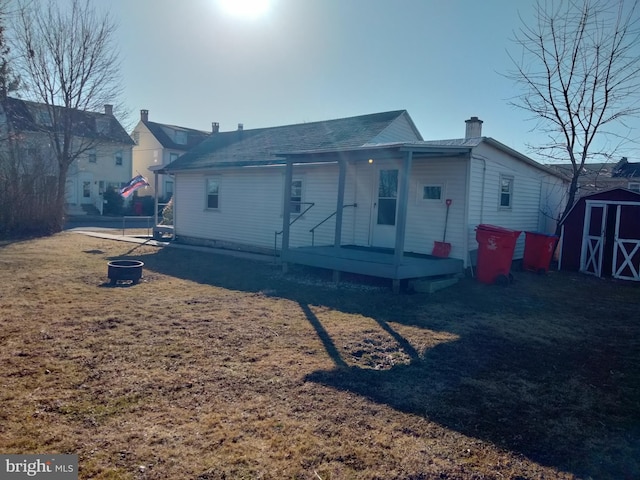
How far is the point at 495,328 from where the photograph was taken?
6387 mm

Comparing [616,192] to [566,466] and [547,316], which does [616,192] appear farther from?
[566,466]

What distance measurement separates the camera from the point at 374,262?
8656 millimetres

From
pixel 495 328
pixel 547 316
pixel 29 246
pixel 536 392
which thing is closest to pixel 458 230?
pixel 547 316

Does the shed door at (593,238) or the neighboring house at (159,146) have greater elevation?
the neighboring house at (159,146)

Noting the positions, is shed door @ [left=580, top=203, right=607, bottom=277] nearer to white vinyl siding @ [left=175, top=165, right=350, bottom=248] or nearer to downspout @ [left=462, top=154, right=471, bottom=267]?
downspout @ [left=462, top=154, right=471, bottom=267]

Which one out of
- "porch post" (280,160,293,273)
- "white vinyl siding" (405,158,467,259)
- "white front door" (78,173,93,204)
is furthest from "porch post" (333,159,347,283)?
"white front door" (78,173,93,204)

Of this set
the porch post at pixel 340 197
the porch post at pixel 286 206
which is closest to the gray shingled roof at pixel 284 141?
the porch post at pixel 286 206

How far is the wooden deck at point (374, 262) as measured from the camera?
8.44 m

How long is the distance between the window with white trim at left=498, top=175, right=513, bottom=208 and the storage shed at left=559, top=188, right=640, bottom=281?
1600mm

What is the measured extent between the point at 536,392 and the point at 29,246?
49.7 feet

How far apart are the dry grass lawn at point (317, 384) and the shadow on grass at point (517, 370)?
2 cm

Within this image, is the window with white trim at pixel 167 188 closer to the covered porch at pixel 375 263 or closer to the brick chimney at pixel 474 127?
the brick chimney at pixel 474 127

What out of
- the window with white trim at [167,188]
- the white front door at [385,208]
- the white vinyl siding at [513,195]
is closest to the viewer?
the white vinyl siding at [513,195]

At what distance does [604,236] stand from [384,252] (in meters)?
5.62
